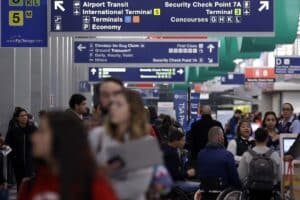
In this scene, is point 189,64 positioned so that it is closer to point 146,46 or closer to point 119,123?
point 146,46

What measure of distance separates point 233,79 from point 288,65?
1138cm

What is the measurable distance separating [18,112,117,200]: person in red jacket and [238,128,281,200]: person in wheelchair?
5.86m

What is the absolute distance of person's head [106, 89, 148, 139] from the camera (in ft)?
14.9

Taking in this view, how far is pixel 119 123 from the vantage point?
15.0ft

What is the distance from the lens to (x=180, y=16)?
13820 millimetres

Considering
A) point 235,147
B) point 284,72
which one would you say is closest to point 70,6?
point 235,147

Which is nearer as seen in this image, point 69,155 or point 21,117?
point 69,155

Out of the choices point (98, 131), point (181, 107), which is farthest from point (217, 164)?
point (181, 107)

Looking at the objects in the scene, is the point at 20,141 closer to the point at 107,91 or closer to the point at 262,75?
the point at 107,91

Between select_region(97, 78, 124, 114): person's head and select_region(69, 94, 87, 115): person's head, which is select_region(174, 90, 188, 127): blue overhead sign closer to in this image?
select_region(69, 94, 87, 115): person's head

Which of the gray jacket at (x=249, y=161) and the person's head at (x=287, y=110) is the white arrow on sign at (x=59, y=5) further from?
the gray jacket at (x=249, y=161)

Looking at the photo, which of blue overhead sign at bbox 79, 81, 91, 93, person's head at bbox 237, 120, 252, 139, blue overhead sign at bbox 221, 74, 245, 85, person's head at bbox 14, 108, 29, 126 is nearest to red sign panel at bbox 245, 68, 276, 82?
blue overhead sign at bbox 221, 74, 245, 85

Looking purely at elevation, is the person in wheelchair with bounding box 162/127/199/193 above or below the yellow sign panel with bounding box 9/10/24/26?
below

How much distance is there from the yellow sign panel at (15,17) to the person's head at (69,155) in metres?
10.2
